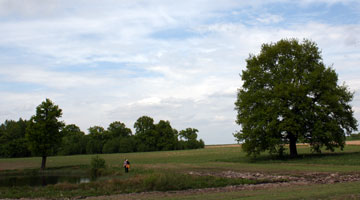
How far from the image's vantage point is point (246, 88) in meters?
45.4

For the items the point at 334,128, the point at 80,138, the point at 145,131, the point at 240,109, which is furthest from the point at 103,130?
the point at 334,128

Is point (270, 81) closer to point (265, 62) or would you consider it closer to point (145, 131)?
point (265, 62)

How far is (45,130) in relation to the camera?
175 feet

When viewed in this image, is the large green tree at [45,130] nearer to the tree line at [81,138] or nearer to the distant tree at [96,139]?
the tree line at [81,138]

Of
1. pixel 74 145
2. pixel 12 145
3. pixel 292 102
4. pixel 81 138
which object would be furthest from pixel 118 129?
pixel 292 102

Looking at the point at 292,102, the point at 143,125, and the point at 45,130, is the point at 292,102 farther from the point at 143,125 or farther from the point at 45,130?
the point at 143,125

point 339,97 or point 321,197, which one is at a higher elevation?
point 339,97

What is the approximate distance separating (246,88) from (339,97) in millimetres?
11744

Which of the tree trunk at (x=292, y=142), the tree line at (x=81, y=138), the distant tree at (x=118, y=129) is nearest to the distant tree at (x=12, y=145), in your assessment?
the tree line at (x=81, y=138)

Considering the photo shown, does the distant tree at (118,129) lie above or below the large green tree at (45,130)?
above

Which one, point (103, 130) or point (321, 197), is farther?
point (103, 130)

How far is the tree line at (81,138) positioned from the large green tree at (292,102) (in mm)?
31423

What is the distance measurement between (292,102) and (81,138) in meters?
112

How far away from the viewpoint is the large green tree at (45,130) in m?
53.0
